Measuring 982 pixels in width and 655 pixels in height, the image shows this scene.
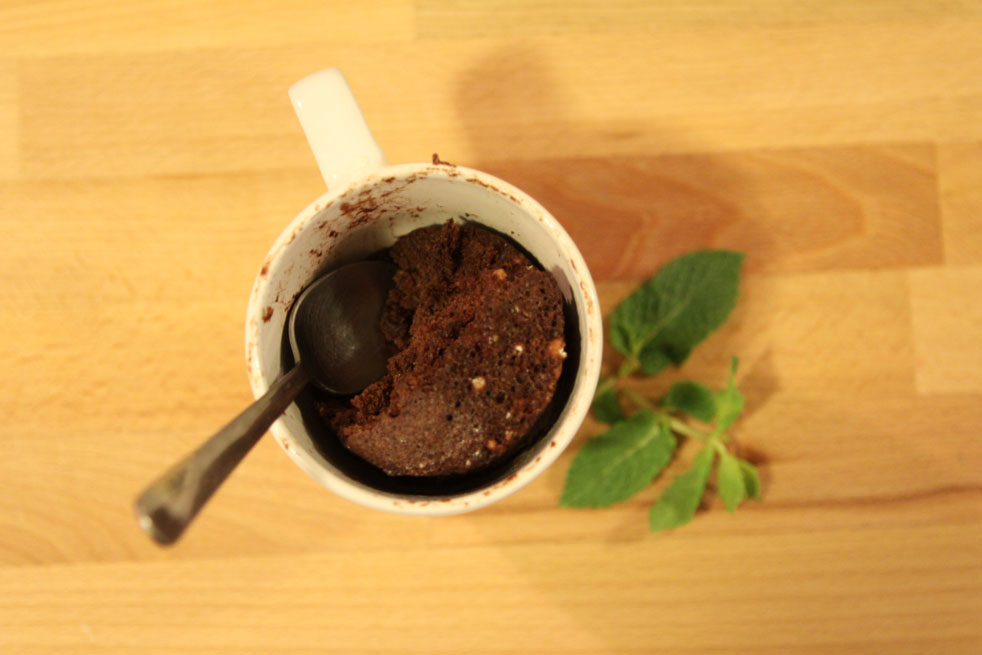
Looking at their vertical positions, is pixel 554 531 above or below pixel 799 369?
below

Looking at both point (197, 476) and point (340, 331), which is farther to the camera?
point (340, 331)

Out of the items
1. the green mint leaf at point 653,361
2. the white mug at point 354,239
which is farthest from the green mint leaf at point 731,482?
the white mug at point 354,239

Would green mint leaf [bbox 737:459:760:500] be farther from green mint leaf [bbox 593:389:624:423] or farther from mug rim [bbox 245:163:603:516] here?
mug rim [bbox 245:163:603:516]

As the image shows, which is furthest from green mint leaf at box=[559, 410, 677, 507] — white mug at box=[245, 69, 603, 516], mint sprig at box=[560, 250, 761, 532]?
white mug at box=[245, 69, 603, 516]

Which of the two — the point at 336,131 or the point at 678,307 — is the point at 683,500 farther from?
the point at 336,131

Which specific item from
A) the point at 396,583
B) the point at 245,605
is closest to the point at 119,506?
A: the point at 245,605

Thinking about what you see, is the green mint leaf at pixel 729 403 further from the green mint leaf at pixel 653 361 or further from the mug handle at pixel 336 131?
the mug handle at pixel 336 131

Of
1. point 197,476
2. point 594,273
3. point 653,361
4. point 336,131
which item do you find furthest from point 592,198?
point 197,476

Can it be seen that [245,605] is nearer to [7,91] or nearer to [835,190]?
[7,91]
